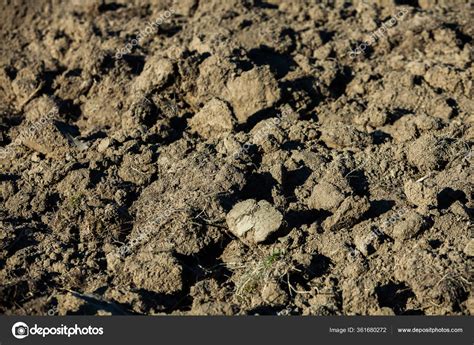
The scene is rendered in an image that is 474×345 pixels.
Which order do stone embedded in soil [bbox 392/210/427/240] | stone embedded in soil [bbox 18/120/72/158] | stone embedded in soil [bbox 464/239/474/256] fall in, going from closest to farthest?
stone embedded in soil [bbox 464/239/474/256]
stone embedded in soil [bbox 392/210/427/240]
stone embedded in soil [bbox 18/120/72/158]

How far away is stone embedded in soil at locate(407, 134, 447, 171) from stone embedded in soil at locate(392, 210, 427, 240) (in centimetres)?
65

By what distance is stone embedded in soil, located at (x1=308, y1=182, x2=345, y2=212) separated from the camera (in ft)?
14.8

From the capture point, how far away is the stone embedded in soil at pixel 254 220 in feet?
14.2

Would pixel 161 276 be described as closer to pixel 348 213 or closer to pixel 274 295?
pixel 274 295

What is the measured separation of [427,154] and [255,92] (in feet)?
5.30

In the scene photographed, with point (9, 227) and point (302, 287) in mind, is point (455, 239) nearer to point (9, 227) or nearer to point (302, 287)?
point (302, 287)

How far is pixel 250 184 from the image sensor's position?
4.80m

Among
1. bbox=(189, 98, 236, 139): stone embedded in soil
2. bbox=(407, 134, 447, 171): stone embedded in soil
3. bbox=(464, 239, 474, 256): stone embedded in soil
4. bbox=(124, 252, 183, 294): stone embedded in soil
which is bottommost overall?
bbox=(464, 239, 474, 256): stone embedded in soil

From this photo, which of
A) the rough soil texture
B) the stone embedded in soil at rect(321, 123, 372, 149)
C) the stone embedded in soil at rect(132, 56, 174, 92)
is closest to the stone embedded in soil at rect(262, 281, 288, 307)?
the rough soil texture

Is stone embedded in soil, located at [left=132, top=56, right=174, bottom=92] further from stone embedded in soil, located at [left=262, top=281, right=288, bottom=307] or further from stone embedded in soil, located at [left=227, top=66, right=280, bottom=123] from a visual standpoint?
stone embedded in soil, located at [left=262, top=281, right=288, bottom=307]

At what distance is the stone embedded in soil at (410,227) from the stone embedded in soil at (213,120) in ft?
5.74

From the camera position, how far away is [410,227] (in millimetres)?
4281

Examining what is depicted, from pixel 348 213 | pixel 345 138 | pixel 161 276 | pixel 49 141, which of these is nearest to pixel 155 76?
pixel 49 141
